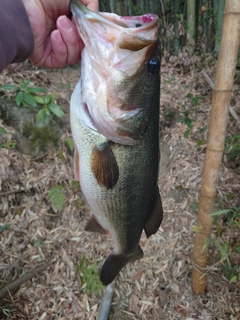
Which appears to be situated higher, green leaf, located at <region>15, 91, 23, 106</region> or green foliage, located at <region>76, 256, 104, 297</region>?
green leaf, located at <region>15, 91, 23, 106</region>

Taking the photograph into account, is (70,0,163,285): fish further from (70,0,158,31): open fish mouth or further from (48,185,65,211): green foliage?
(48,185,65,211): green foliage

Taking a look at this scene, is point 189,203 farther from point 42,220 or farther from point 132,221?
point 132,221

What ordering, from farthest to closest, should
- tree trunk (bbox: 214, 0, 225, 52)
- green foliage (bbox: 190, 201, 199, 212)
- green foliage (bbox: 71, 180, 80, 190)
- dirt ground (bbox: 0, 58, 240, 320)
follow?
tree trunk (bbox: 214, 0, 225, 52), green foliage (bbox: 71, 180, 80, 190), green foliage (bbox: 190, 201, 199, 212), dirt ground (bbox: 0, 58, 240, 320)

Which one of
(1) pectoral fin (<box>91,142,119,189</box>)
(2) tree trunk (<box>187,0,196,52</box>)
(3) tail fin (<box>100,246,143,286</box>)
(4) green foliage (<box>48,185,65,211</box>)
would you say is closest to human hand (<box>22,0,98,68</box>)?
(1) pectoral fin (<box>91,142,119,189</box>)

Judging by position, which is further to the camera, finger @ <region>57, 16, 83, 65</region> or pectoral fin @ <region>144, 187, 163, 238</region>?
pectoral fin @ <region>144, 187, 163, 238</region>

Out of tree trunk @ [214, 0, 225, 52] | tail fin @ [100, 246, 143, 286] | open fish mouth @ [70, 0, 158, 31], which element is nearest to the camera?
open fish mouth @ [70, 0, 158, 31]

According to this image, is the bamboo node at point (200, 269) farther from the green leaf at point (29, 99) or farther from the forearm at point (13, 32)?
the forearm at point (13, 32)

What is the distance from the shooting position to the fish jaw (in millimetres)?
1077

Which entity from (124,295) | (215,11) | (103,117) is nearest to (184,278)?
(124,295)

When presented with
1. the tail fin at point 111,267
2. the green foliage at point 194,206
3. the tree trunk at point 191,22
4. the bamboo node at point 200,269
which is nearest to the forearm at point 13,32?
the tail fin at point 111,267

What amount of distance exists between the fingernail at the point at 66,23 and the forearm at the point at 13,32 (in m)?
0.13

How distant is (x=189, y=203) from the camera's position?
2.92m

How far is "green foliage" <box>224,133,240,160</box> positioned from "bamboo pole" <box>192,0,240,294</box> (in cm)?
85

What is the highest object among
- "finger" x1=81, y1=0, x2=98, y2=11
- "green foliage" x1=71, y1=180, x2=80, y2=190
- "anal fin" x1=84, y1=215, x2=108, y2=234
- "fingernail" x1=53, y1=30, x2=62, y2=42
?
"finger" x1=81, y1=0, x2=98, y2=11
